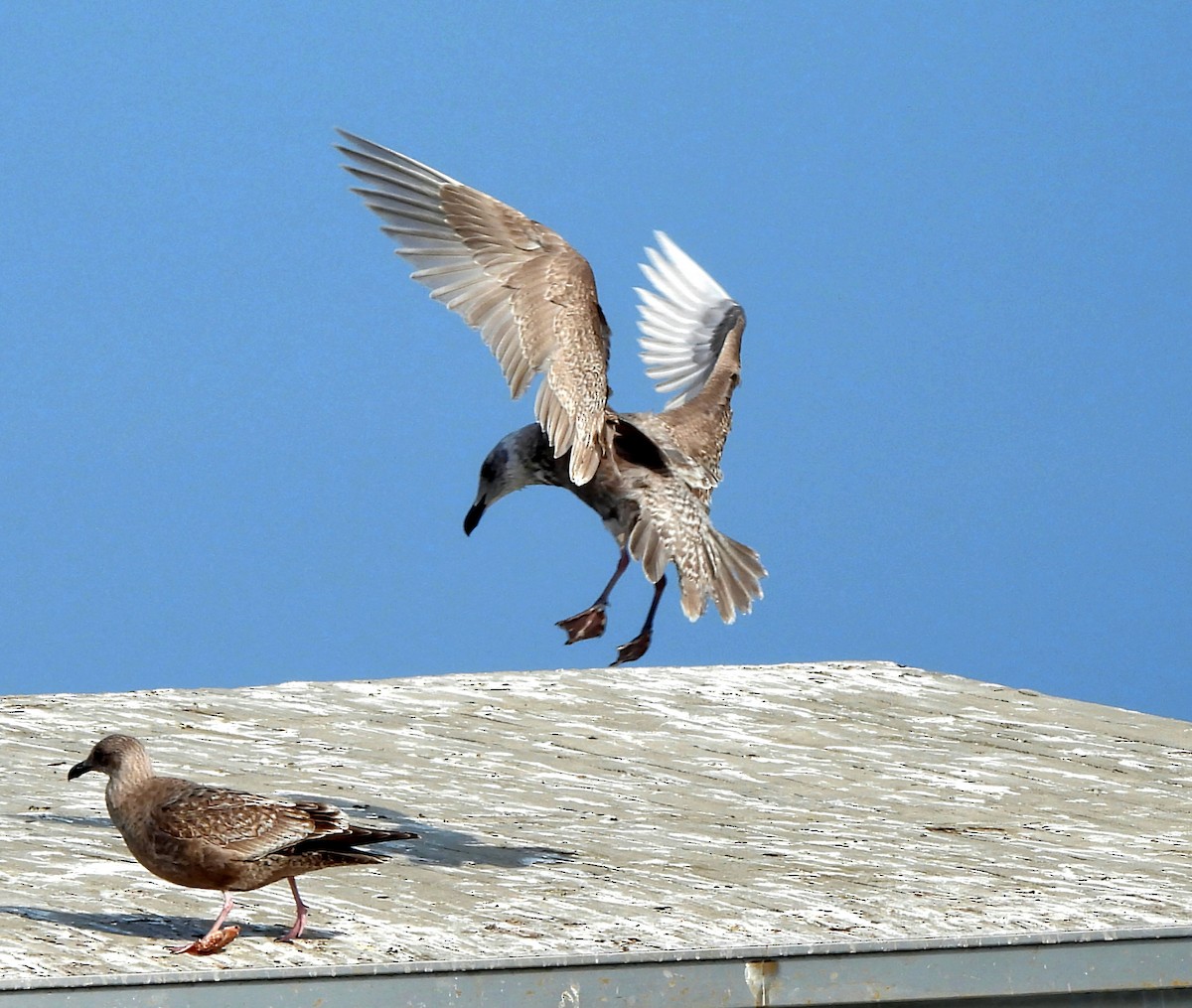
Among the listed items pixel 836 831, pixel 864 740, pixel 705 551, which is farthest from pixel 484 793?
pixel 864 740

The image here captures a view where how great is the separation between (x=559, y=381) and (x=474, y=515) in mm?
1383

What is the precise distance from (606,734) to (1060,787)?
3.29 m

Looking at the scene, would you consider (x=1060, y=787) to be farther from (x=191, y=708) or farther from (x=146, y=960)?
(x=146, y=960)

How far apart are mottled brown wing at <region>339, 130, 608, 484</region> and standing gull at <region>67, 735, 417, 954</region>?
100 inches

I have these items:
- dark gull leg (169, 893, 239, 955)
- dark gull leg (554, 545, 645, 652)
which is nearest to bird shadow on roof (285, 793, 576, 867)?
dark gull leg (554, 545, 645, 652)

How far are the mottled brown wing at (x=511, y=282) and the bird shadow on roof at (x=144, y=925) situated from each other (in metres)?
2.82

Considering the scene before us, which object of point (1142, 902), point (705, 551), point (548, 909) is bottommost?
point (548, 909)

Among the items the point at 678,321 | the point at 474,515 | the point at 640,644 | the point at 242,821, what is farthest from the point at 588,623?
the point at 678,321

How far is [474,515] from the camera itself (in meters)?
11.4

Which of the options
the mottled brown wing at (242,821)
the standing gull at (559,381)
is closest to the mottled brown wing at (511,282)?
the standing gull at (559,381)

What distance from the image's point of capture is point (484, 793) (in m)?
12.7

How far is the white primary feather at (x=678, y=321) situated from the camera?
13.9m

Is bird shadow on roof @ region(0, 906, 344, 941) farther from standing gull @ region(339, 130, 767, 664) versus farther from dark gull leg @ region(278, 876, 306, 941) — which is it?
standing gull @ region(339, 130, 767, 664)

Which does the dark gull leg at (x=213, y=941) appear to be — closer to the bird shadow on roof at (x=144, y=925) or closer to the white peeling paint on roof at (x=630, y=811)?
the white peeling paint on roof at (x=630, y=811)
